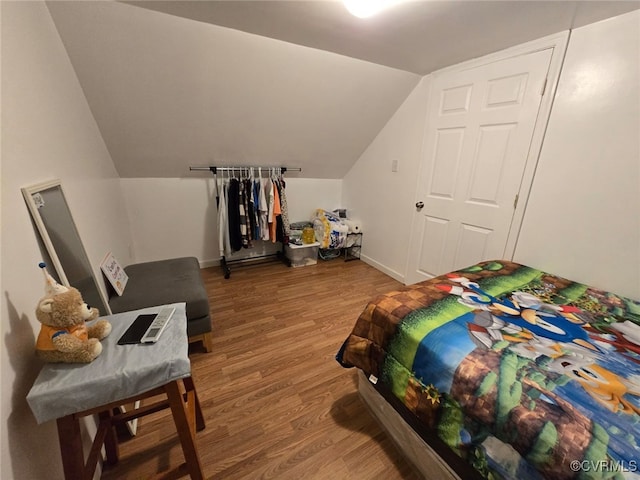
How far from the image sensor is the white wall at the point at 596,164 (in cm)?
144

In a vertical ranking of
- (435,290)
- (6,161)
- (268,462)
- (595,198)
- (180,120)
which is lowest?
(268,462)

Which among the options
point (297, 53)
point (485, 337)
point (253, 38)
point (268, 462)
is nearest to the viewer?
point (485, 337)

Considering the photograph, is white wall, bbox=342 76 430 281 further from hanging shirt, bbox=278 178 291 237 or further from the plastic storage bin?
hanging shirt, bbox=278 178 291 237

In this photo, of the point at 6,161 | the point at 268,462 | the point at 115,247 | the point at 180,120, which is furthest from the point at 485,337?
the point at 180,120

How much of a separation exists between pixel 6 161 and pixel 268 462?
5.24 feet

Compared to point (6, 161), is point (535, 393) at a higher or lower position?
lower

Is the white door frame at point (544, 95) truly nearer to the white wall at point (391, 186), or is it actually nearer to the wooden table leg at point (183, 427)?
the white wall at point (391, 186)

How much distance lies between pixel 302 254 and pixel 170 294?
1870 millimetres

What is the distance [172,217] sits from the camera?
2951 mm

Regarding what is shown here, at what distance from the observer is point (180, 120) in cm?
226

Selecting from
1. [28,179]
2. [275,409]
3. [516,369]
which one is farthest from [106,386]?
[516,369]

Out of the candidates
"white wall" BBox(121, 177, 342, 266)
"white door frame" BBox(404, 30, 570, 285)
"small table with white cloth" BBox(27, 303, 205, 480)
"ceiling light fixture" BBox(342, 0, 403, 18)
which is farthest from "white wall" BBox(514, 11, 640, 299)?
"white wall" BBox(121, 177, 342, 266)

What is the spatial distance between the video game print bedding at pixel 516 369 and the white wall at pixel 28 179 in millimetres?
1211

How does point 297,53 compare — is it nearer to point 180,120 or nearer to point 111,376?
point 180,120
